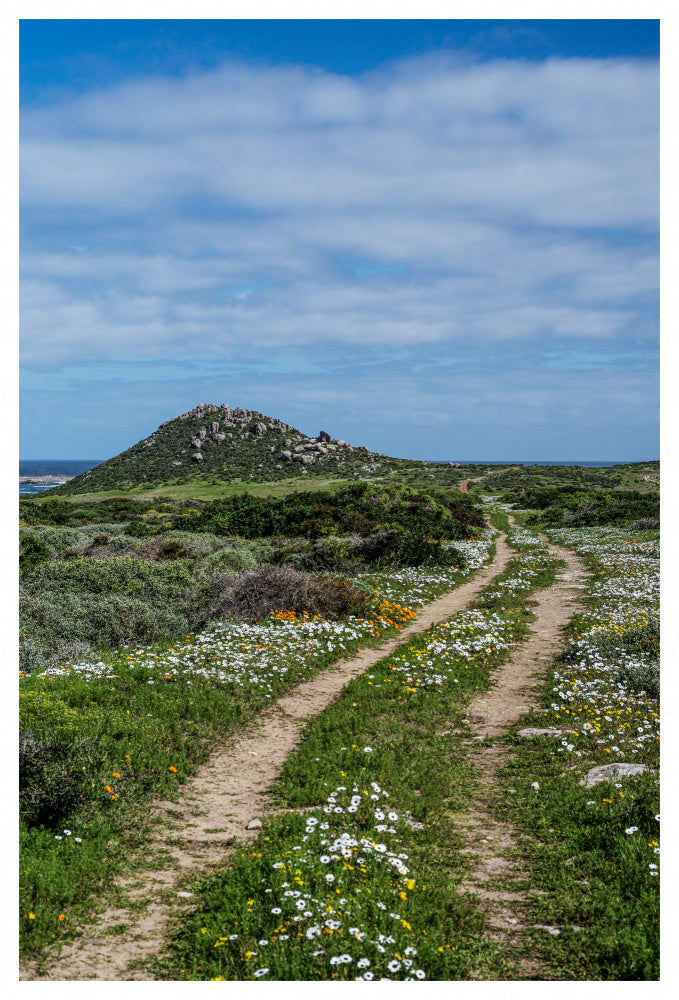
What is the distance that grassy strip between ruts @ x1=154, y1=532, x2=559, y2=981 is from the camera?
4613mm

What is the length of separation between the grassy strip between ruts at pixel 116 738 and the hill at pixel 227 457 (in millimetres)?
73385

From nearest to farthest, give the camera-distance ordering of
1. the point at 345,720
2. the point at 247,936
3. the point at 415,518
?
the point at 247,936 < the point at 345,720 < the point at 415,518

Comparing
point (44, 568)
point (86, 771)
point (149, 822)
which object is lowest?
point (149, 822)

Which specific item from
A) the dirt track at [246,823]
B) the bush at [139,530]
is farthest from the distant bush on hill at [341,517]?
the dirt track at [246,823]

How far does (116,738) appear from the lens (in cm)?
834

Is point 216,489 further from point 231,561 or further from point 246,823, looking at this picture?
point 246,823

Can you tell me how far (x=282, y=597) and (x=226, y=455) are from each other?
287ft

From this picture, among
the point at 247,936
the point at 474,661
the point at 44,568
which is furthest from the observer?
the point at 44,568

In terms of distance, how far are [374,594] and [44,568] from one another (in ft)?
35.2

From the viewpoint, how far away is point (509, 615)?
17.8 meters

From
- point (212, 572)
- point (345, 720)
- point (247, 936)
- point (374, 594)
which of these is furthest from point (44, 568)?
point (247, 936)

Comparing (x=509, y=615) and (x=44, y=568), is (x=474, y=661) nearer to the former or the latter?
(x=509, y=615)

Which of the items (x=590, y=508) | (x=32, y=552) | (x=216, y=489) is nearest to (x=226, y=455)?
(x=216, y=489)

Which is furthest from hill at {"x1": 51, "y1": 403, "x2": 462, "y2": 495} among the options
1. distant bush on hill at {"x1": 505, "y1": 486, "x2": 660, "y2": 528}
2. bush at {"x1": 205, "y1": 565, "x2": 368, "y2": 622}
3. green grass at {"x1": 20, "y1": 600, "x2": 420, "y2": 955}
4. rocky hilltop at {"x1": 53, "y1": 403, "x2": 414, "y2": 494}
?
green grass at {"x1": 20, "y1": 600, "x2": 420, "y2": 955}
